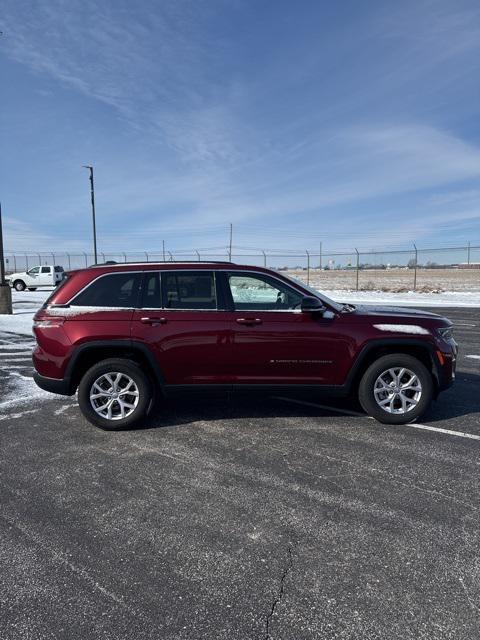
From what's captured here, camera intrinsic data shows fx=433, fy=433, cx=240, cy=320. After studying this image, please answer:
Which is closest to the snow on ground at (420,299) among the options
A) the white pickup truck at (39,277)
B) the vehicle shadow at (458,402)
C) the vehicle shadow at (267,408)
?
the vehicle shadow at (458,402)

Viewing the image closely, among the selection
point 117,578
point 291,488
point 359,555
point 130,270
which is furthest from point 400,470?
point 130,270

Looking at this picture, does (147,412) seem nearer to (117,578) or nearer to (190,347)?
(190,347)

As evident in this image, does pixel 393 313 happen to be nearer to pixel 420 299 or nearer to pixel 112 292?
pixel 112 292

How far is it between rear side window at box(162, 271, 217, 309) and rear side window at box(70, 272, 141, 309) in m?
0.34

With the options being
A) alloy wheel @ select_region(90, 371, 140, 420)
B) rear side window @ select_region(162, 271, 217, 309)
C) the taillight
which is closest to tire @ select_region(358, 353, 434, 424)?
rear side window @ select_region(162, 271, 217, 309)

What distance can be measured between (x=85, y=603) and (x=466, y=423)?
425cm

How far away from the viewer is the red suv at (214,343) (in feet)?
15.4

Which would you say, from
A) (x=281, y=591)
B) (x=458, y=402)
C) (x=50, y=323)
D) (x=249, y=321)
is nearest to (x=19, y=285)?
(x=50, y=323)

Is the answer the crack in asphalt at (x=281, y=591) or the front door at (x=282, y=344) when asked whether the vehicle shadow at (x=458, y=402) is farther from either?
the crack in asphalt at (x=281, y=591)

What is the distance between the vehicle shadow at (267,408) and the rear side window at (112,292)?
4.15 ft

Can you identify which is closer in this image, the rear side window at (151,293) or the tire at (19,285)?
the rear side window at (151,293)

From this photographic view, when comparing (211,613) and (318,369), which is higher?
(318,369)

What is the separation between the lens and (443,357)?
4.81 metres

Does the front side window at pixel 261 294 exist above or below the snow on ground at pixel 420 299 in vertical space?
above
